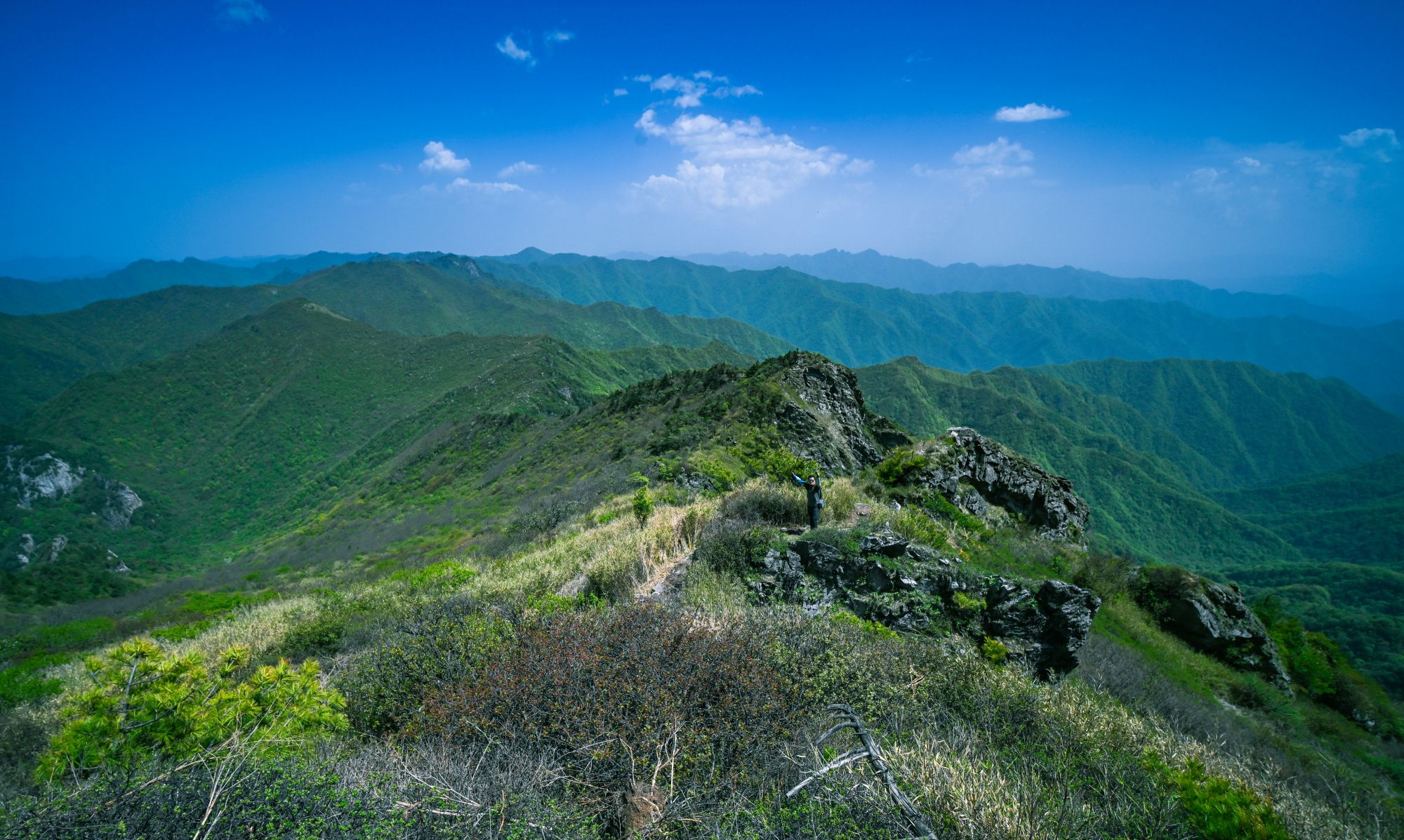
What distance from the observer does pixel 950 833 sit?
119 inches

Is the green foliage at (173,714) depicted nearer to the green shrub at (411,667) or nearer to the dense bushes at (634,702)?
the green shrub at (411,667)

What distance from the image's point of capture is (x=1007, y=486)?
17.3 metres

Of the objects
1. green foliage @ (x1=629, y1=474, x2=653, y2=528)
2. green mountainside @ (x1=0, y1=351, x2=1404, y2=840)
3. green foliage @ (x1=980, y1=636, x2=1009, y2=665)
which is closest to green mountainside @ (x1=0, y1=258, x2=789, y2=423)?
green foliage @ (x1=629, y1=474, x2=653, y2=528)

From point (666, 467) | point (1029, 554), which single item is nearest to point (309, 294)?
point (666, 467)

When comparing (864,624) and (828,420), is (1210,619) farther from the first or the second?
(828,420)

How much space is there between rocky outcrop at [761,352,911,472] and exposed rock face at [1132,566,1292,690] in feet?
34.0

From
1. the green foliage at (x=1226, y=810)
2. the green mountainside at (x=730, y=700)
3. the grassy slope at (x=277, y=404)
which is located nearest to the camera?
the green foliage at (x=1226, y=810)

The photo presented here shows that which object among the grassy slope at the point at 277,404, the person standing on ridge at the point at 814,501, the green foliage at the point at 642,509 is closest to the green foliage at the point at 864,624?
the person standing on ridge at the point at 814,501

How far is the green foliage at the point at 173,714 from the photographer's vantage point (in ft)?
12.7

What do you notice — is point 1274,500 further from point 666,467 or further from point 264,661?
point 264,661

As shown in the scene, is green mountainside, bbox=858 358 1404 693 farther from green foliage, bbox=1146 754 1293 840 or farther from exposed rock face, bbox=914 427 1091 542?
green foliage, bbox=1146 754 1293 840

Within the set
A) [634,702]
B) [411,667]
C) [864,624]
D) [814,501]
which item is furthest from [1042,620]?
[411,667]

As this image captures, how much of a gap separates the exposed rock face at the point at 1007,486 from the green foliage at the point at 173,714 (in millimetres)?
14298

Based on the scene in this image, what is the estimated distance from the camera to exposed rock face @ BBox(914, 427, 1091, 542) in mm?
15484
